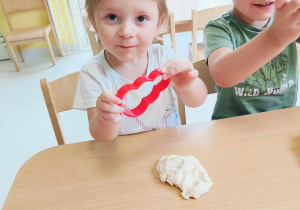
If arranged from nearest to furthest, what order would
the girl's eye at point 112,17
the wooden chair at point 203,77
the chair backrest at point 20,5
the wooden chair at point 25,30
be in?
the girl's eye at point 112,17 → the wooden chair at point 203,77 → the wooden chair at point 25,30 → the chair backrest at point 20,5

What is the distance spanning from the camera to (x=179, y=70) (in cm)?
56

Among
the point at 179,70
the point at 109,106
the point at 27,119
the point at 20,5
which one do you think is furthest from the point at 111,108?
the point at 20,5

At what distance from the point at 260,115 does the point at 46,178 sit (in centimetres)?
57

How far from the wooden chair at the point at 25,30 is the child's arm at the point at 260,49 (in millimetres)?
2724

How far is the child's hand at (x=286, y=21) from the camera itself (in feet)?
1.64

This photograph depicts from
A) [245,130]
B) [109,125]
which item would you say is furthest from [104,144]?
[245,130]

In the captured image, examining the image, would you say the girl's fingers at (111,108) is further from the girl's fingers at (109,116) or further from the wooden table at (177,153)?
the wooden table at (177,153)

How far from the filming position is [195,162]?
1.82 feet

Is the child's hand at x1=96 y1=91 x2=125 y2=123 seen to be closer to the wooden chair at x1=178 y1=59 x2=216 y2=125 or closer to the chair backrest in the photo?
the wooden chair at x1=178 y1=59 x2=216 y2=125

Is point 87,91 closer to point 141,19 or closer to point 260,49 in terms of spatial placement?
point 141,19

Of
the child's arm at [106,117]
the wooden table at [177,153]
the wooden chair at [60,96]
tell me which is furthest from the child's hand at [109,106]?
the wooden chair at [60,96]

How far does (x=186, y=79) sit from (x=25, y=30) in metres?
3.04

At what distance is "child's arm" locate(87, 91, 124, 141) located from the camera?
0.52 meters

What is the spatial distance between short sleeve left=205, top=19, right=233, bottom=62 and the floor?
110cm
